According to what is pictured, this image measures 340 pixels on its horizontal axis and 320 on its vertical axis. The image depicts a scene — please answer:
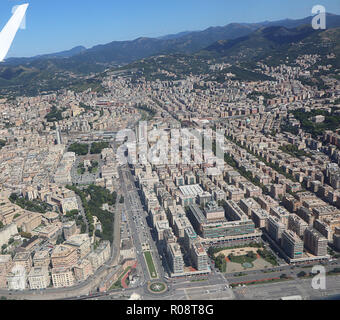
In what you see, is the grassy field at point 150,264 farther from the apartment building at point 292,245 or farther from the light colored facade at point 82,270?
the apartment building at point 292,245

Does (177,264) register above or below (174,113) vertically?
below

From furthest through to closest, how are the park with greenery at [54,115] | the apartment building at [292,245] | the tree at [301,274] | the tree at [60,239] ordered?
the park with greenery at [54,115]
the tree at [60,239]
the apartment building at [292,245]
the tree at [301,274]

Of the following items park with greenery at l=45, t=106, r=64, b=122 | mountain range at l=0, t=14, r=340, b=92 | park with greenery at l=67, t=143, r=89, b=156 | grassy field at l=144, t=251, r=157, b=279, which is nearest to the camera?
grassy field at l=144, t=251, r=157, b=279

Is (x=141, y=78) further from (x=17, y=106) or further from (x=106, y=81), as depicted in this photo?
(x=17, y=106)

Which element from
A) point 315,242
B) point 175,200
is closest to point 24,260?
point 175,200

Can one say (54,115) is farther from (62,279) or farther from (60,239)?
(62,279)

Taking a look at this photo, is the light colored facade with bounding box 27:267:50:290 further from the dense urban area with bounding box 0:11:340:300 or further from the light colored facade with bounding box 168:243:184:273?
the light colored facade with bounding box 168:243:184:273

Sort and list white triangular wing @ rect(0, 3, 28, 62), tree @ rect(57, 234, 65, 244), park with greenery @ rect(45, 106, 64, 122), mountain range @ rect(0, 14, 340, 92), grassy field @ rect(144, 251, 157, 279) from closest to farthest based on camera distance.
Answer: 1. white triangular wing @ rect(0, 3, 28, 62)
2. grassy field @ rect(144, 251, 157, 279)
3. tree @ rect(57, 234, 65, 244)
4. park with greenery @ rect(45, 106, 64, 122)
5. mountain range @ rect(0, 14, 340, 92)

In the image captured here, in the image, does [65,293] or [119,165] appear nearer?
[65,293]

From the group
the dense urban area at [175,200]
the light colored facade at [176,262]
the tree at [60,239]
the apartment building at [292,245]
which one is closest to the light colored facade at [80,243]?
the dense urban area at [175,200]

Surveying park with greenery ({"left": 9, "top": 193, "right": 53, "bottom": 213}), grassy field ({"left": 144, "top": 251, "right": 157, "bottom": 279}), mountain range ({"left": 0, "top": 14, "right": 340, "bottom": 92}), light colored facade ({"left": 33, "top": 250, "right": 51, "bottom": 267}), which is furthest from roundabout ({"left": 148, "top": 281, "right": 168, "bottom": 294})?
mountain range ({"left": 0, "top": 14, "right": 340, "bottom": 92})

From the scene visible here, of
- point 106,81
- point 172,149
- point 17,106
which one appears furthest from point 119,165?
point 106,81
